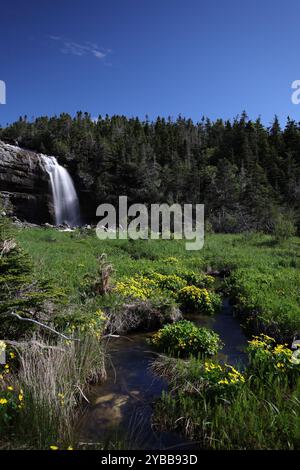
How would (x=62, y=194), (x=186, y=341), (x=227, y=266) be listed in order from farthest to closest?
(x=62, y=194) → (x=227, y=266) → (x=186, y=341)

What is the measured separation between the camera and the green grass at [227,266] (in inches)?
395

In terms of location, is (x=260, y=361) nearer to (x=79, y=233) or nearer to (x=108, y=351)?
(x=108, y=351)

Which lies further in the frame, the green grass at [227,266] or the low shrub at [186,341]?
the green grass at [227,266]

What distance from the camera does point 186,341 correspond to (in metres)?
7.90

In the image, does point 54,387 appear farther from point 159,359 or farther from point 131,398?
point 159,359

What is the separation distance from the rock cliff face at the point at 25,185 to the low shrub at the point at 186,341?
37.5 metres

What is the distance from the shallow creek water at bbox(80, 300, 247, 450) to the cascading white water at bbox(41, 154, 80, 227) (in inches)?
1435

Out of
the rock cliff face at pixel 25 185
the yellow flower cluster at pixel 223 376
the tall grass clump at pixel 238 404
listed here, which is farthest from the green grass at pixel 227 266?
the rock cliff face at pixel 25 185

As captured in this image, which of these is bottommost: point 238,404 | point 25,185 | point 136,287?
point 238,404

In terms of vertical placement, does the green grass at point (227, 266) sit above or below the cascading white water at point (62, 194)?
below

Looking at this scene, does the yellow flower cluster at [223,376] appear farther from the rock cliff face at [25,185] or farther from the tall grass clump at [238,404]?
the rock cliff face at [25,185]

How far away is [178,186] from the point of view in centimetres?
5319

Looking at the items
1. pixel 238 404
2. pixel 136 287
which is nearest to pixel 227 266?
pixel 136 287

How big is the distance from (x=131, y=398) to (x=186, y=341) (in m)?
1.99
